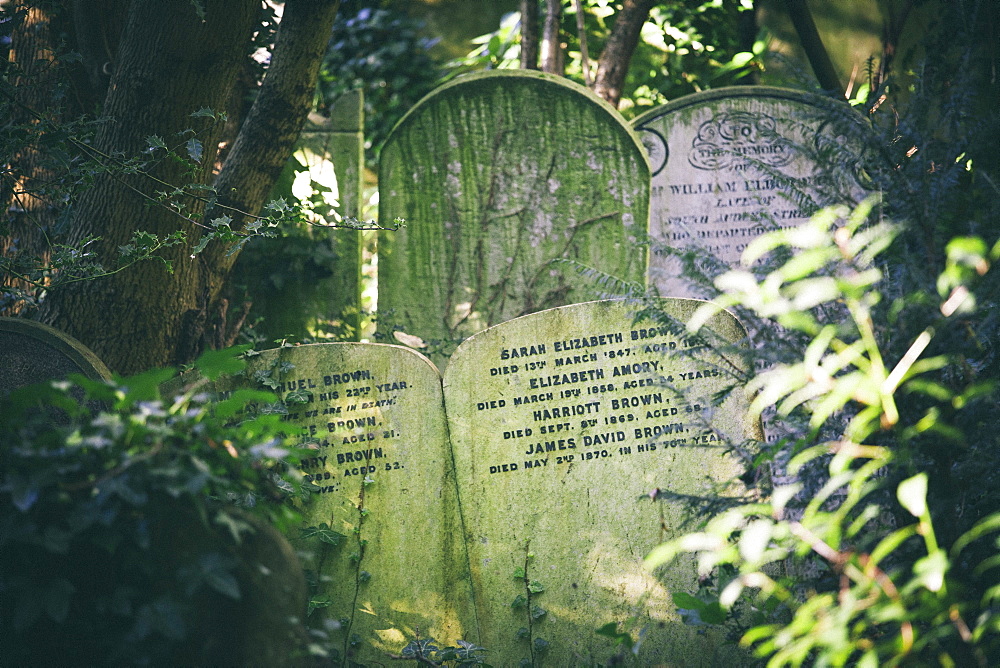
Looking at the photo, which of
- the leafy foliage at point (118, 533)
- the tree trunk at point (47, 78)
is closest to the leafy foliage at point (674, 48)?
the tree trunk at point (47, 78)

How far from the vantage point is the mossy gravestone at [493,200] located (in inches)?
162

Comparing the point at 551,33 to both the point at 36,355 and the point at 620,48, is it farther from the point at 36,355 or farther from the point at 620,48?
the point at 36,355

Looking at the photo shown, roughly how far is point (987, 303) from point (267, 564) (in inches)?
67.5

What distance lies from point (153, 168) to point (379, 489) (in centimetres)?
141

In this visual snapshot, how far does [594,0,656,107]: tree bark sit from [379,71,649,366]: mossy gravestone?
4.20 feet

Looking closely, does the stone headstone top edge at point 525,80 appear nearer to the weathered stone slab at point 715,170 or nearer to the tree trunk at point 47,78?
the weathered stone slab at point 715,170

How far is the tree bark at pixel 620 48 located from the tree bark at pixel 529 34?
46 cm

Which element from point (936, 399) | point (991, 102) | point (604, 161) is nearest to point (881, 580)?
point (936, 399)

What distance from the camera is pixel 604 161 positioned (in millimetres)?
4090

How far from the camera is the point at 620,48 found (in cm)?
526

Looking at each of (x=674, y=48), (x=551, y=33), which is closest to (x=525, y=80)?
(x=551, y=33)

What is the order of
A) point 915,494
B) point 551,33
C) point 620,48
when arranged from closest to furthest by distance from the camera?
point 915,494 < point 620,48 < point 551,33

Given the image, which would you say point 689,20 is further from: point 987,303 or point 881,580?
point 881,580

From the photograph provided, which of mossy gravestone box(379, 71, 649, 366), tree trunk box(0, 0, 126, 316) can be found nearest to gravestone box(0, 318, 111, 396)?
tree trunk box(0, 0, 126, 316)
